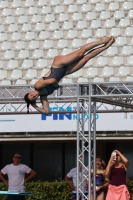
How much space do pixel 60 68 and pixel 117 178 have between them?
9.93ft

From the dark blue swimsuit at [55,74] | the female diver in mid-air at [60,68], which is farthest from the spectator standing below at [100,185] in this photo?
the dark blue swimsuit at [55,74]

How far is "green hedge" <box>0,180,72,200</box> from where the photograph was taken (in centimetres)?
1689

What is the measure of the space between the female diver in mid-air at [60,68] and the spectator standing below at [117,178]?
8.09ft

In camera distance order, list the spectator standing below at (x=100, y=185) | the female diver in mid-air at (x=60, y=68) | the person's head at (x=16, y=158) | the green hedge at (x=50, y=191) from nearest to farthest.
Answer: the female diver in mid-air at (x=60, y=68) < the spectator standing below at (x=100, y=185) < the person's head at (x=16, y=158) < the green hedge at (x=50, y=191)

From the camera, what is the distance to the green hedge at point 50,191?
55.4 feet

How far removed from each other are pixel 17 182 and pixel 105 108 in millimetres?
2669

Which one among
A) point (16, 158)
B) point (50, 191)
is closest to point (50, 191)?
point (50, 191)

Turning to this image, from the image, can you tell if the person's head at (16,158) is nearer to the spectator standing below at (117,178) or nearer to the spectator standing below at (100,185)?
the spectator standing below at (100,185)

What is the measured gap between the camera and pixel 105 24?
1969 centimetres

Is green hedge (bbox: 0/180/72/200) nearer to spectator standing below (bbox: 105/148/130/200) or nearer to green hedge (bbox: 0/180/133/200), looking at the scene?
green hedge (bbox: 0/180/133/200)

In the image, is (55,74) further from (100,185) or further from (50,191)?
(50,191)

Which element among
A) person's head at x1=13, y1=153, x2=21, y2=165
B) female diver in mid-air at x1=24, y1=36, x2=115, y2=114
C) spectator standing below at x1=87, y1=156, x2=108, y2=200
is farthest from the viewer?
person's head at x1=13, y1=153, x2=21, y2=165

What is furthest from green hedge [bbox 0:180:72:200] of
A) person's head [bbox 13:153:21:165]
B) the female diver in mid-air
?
the female diver in mid-air

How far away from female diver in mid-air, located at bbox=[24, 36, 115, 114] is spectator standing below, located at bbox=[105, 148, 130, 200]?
247cm
